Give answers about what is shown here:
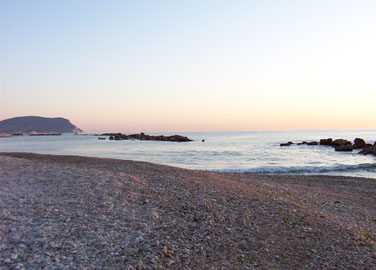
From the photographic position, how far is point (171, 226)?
679cm

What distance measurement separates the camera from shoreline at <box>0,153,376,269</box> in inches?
209

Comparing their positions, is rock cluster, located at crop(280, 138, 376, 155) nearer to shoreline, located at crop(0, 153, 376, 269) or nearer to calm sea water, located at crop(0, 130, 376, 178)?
calm sea water, located at crop(0, 130, 376, 178)

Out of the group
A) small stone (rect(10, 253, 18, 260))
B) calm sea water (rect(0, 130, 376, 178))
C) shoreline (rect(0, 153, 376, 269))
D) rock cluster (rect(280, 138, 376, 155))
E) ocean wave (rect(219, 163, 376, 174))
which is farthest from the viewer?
rock cluster (rect(280, 138, 376, 155))

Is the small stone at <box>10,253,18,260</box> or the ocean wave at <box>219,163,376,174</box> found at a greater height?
the small stone at <box>10,253,18,260</box>

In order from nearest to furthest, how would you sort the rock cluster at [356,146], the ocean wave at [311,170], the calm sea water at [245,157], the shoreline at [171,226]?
the shoreline at [171,226] → the ocean wave at [311,170] → the calm sea water at [245,157] → the rock cluster at [356,146]

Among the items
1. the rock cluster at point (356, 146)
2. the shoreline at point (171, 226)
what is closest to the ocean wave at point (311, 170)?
the shoreline at point (171, 226)

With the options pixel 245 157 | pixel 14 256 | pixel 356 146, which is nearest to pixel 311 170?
pixel 245 157

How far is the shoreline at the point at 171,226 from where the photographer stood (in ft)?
17.4

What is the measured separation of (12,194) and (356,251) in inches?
341

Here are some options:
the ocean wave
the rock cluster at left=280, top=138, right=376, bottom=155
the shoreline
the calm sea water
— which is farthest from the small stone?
the rock cluster at left=280, top=138, right=376, bottom=155

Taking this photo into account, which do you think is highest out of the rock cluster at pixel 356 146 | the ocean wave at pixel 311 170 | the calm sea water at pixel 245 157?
the rock cluster at pixel 356 146

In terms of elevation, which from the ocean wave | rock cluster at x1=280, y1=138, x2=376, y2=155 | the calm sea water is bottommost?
the ocean wave

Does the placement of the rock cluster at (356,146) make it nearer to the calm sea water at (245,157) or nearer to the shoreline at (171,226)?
the calm sea water at (245,157)

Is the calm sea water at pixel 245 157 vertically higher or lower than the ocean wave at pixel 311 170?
higher
